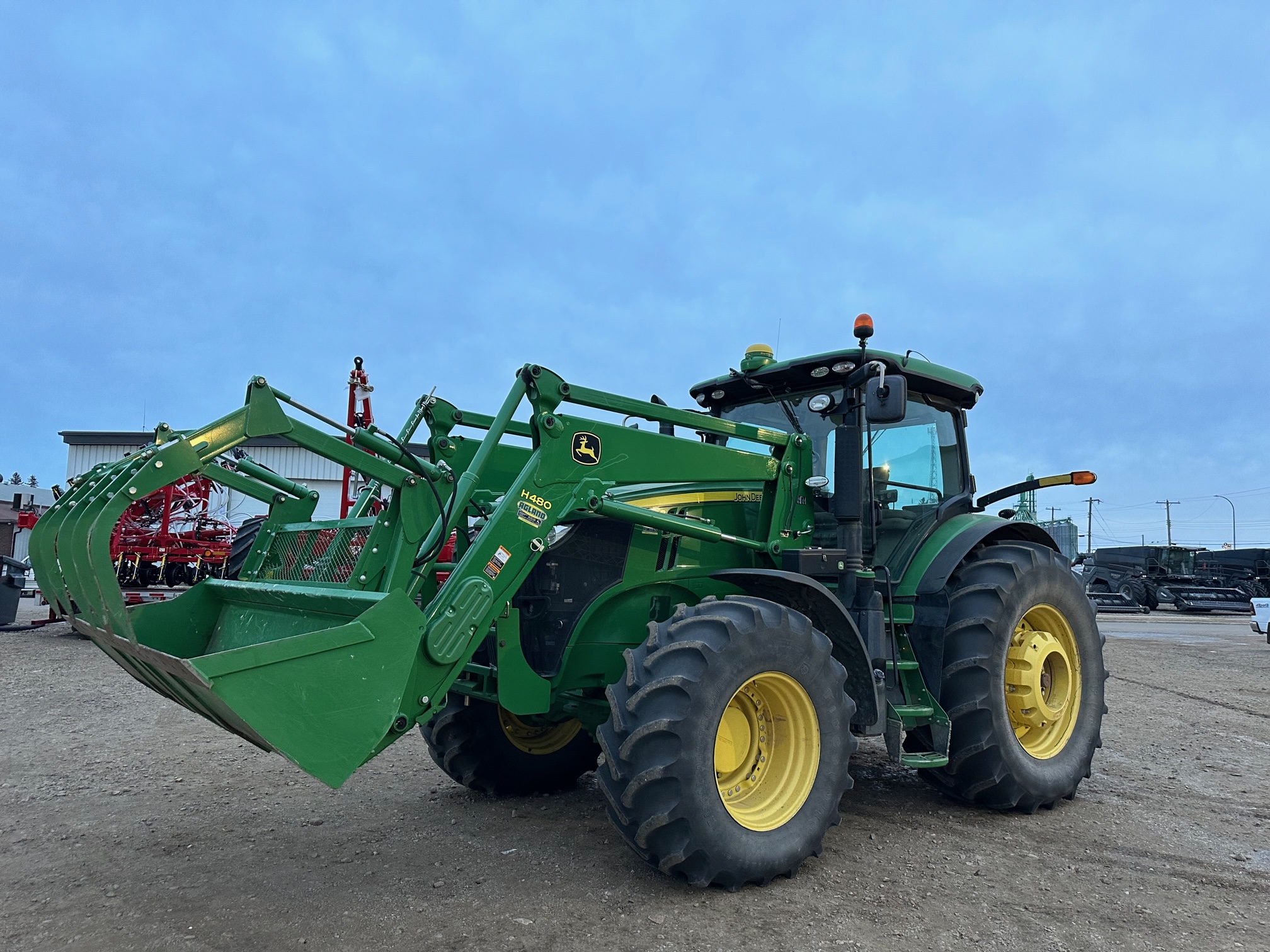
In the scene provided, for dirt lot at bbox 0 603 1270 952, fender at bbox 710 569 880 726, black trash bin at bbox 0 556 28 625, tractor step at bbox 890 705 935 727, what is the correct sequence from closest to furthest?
dirt lot at bbox 0 603 1270 952 → fender at bbox 710 569 880 726 → tractor step at bbox 890 705 935 727 → black trash bin at bbox 0 556 28 625

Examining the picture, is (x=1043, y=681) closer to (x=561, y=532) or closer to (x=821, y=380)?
(x=821, y=380)

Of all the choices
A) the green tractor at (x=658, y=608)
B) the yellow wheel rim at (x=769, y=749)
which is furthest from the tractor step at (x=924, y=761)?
the yellow wheel rim at (x=769, y=749)

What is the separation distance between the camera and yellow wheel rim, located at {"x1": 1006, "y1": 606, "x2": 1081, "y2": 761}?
549cm

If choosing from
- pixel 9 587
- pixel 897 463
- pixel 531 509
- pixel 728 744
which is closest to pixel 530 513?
pixel 531 509

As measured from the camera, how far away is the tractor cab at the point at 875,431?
17.8 ft

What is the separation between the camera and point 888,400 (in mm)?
4777

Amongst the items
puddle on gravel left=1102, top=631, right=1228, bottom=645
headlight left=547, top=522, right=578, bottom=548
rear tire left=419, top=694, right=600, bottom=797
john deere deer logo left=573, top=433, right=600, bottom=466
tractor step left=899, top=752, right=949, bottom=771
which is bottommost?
rear tire left=419, top=694, right=600, bottom=797

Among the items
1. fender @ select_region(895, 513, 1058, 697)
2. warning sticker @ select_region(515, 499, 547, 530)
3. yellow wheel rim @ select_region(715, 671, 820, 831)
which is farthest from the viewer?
fender @ select_region(895, 513, 1058, 697)

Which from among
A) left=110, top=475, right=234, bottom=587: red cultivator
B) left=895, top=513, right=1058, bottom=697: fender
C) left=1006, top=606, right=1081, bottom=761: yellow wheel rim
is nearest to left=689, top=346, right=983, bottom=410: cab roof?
left=895, top=513, right=1058, bottom=697: fender

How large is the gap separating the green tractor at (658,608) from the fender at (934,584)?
0.02 meters

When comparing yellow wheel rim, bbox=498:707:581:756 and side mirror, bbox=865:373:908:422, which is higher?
side mirror, bbox=865:373:908:422

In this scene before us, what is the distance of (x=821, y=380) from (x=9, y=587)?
14.7 m

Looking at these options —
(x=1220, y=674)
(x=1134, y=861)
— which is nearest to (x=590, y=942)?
(x=1134, y=861)

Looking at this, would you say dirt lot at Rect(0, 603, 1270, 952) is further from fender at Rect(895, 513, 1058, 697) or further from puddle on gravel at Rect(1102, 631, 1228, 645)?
puddle on gravel at Rect(1102, 631, 1228, 645)
